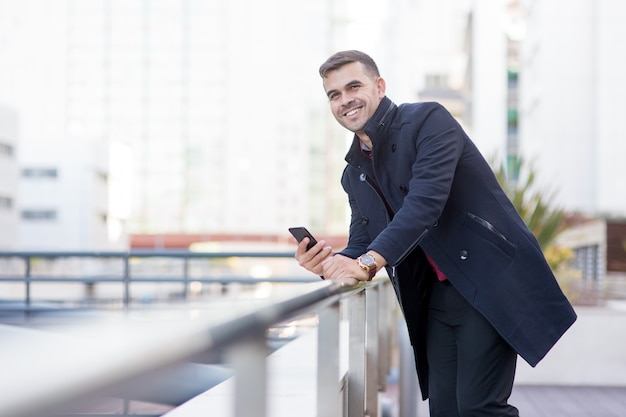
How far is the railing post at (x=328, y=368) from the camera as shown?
2.27m

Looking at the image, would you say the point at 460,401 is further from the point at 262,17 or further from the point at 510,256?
the point at 262,17

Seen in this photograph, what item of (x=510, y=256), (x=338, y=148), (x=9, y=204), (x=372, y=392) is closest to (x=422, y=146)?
(x=510, y=256)

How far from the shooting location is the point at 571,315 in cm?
266

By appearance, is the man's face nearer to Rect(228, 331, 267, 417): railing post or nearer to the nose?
the nose

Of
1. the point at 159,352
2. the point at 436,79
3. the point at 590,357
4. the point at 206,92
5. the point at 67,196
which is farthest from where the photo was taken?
the point at 206,92

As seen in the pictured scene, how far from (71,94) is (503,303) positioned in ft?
469

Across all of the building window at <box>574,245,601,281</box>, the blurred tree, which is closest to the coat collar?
the blurred tree

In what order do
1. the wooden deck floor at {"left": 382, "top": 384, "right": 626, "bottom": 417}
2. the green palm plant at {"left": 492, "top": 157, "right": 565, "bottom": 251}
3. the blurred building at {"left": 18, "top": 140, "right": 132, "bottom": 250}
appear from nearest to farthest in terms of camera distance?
the wooden deck floor at {"left": 382, "top": 384, "right": 626, "bottom": 417}
the green palm plant at {"left": 492, "top": 157, "right": 565, "bottom": 251}
the blurred building at {"left": 18, "top": 140, "right": 132, "bottom": 250}

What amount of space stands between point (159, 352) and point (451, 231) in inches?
76.0

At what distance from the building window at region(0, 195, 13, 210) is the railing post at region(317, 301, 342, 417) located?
85.6 metres

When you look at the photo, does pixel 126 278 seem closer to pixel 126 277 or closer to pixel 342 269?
pixel 126 277

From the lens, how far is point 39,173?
10294 cm

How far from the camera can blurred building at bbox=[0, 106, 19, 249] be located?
3312 inches

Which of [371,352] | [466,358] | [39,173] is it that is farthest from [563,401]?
[39,173]
